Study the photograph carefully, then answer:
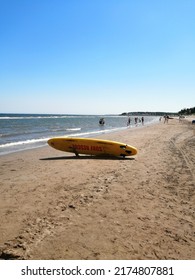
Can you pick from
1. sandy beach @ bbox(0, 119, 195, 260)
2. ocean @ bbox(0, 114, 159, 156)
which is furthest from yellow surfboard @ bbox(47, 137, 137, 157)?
ocean @ bbox(0, 114, 159, 156)

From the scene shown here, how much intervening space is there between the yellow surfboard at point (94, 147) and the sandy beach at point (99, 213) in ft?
8.04

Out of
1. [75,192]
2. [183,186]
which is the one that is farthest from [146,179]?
[75,192]

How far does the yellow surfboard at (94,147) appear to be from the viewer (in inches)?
417

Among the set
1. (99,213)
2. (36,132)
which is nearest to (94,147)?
(99,213)

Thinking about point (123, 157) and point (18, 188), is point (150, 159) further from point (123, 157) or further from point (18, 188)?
point (18, 188)

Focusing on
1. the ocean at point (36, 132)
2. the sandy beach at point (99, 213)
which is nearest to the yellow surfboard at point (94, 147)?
the sandy beach at point (99, 213)

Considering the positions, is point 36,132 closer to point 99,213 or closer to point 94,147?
point 94,147

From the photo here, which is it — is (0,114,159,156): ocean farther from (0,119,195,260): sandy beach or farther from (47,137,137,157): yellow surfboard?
(0,119,195,260): sandy beach

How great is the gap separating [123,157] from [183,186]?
472 centimetres

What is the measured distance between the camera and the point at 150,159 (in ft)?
32.0

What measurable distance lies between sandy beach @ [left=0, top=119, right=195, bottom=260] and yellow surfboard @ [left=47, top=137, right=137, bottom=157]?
245 centimetres

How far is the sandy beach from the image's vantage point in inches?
136

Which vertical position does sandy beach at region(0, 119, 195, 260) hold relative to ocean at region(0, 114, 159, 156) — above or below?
below

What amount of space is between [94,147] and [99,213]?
21.4ft
